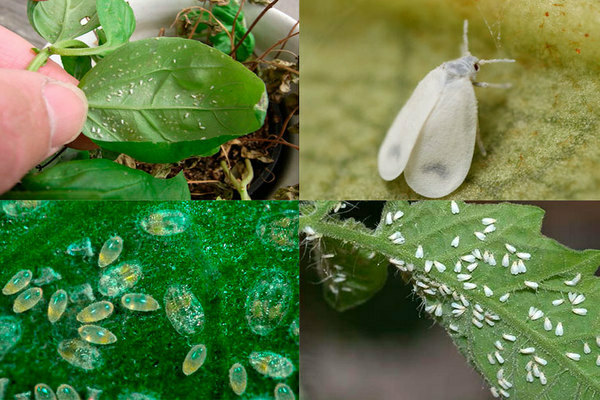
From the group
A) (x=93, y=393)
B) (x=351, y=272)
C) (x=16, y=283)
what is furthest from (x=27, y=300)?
(x=351, y=272)

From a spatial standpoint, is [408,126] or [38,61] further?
[408,126]

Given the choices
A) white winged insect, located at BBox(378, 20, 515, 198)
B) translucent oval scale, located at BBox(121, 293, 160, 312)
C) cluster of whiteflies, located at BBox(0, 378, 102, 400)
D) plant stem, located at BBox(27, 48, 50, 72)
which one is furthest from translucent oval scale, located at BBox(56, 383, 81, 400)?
white winged insect, located at BBox(378, 20, 515, 198)

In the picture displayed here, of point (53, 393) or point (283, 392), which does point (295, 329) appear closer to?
point (283, 392)

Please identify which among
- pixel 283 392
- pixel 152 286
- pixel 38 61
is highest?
pixel 38 61

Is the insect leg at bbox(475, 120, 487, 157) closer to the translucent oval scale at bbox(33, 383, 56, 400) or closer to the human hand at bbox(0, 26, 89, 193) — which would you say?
the human hand at bbox(0, 26, 89, 193)

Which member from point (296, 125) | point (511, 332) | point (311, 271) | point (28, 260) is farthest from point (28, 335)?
point (511, 332)
